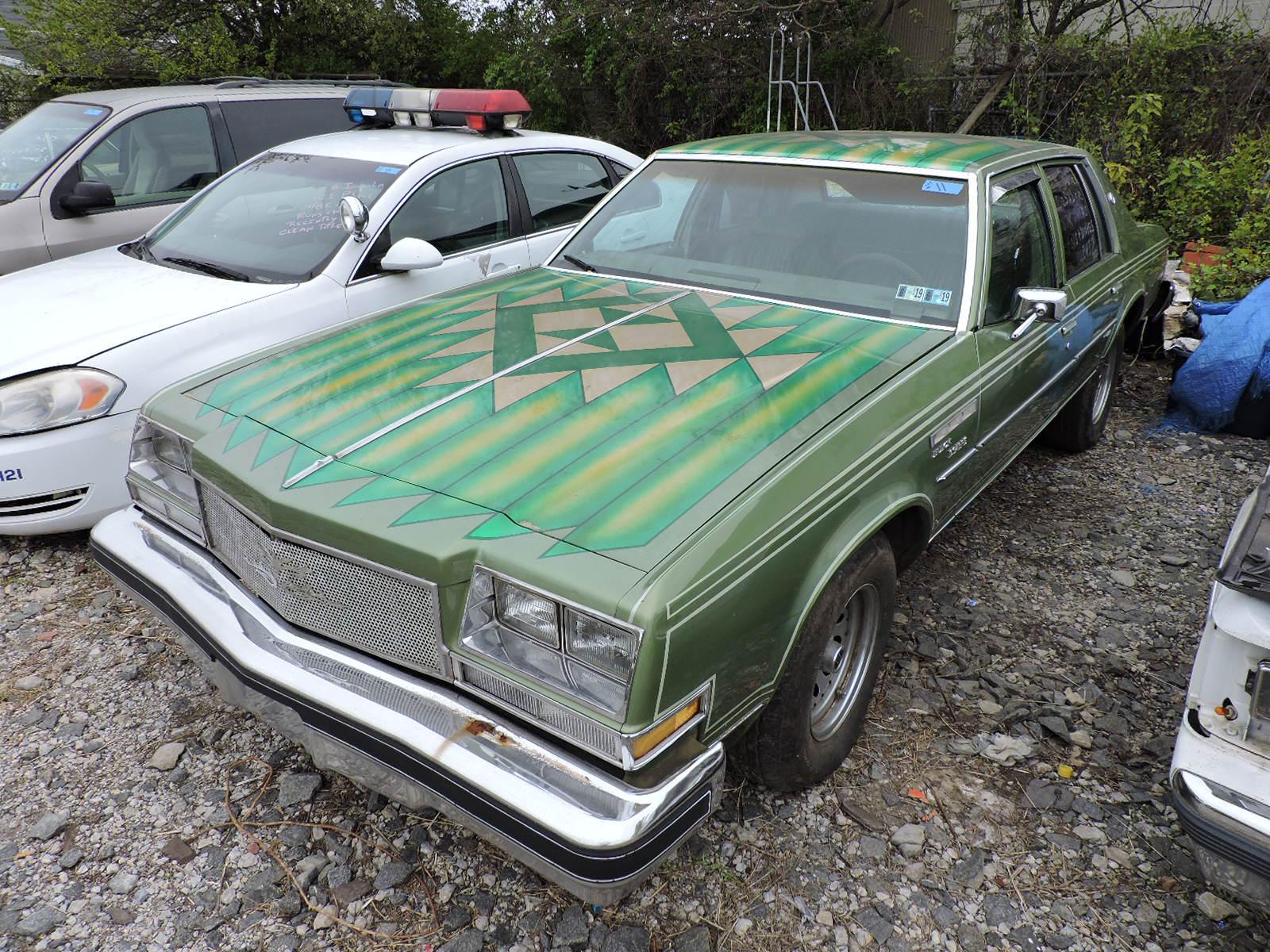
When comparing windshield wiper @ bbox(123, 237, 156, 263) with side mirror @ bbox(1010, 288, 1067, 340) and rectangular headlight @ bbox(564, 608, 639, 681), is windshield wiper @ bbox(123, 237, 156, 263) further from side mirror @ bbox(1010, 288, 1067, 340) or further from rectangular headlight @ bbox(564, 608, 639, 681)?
side mirror @ bbox(1010, 288, 1067, 340)

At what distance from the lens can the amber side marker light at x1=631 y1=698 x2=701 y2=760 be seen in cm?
174

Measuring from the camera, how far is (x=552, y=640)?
184 cm

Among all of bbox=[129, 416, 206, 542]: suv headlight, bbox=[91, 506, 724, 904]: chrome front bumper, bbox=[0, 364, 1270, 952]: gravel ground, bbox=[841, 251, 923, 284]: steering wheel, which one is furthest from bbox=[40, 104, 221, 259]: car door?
bbox=[841, 251, 923, 284]: steering wheel

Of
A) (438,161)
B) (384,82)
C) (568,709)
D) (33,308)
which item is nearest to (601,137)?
(384,82)

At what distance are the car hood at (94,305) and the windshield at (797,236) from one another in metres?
1.62

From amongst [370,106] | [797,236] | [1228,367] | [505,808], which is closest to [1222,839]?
[505,808]

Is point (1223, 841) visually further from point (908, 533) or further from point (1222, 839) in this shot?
point (908, 533)

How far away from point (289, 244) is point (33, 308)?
110 cm

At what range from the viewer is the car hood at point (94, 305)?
3.46 metres

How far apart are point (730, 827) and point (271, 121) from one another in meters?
5.60

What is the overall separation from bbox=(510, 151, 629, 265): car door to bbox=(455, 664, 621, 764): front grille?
10.7 ft

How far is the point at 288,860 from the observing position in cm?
237

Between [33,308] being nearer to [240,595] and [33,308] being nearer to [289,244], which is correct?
[289,244]

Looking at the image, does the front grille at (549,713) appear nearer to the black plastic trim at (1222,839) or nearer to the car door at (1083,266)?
the black plastic trim at (1222,839)
